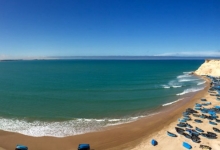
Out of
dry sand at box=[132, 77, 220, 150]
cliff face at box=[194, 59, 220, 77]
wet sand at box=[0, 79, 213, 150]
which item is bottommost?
wet sand at box=[0, 79, 213, 150]

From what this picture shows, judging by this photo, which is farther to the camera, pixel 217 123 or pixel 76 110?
pixel 76 110

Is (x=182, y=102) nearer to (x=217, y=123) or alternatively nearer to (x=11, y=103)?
(x=217, y=123)

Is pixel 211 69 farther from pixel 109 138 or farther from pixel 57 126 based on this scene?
pixel 57 126

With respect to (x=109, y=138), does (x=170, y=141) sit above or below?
above

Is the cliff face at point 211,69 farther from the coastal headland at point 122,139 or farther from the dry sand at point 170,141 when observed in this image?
the dry sand at point 170,141

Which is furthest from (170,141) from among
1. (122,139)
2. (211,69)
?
(211,69)

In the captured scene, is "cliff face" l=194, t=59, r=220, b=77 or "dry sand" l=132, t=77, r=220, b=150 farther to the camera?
"cliff face" l=194, t=59, r=220, b=77

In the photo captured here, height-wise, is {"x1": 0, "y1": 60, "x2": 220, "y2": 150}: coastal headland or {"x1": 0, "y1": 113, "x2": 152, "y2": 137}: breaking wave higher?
{"x1": 0, "y1": 113, "x2": 152, "y2": 137}: breaking wave

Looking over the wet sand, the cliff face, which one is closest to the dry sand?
the wet sand

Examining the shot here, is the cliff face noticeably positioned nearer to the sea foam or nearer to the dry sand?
the dry sand

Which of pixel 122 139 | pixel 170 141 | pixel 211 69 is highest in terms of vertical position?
pixel 211 69

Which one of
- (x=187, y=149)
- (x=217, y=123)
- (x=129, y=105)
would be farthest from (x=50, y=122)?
(x=217, y=123)
